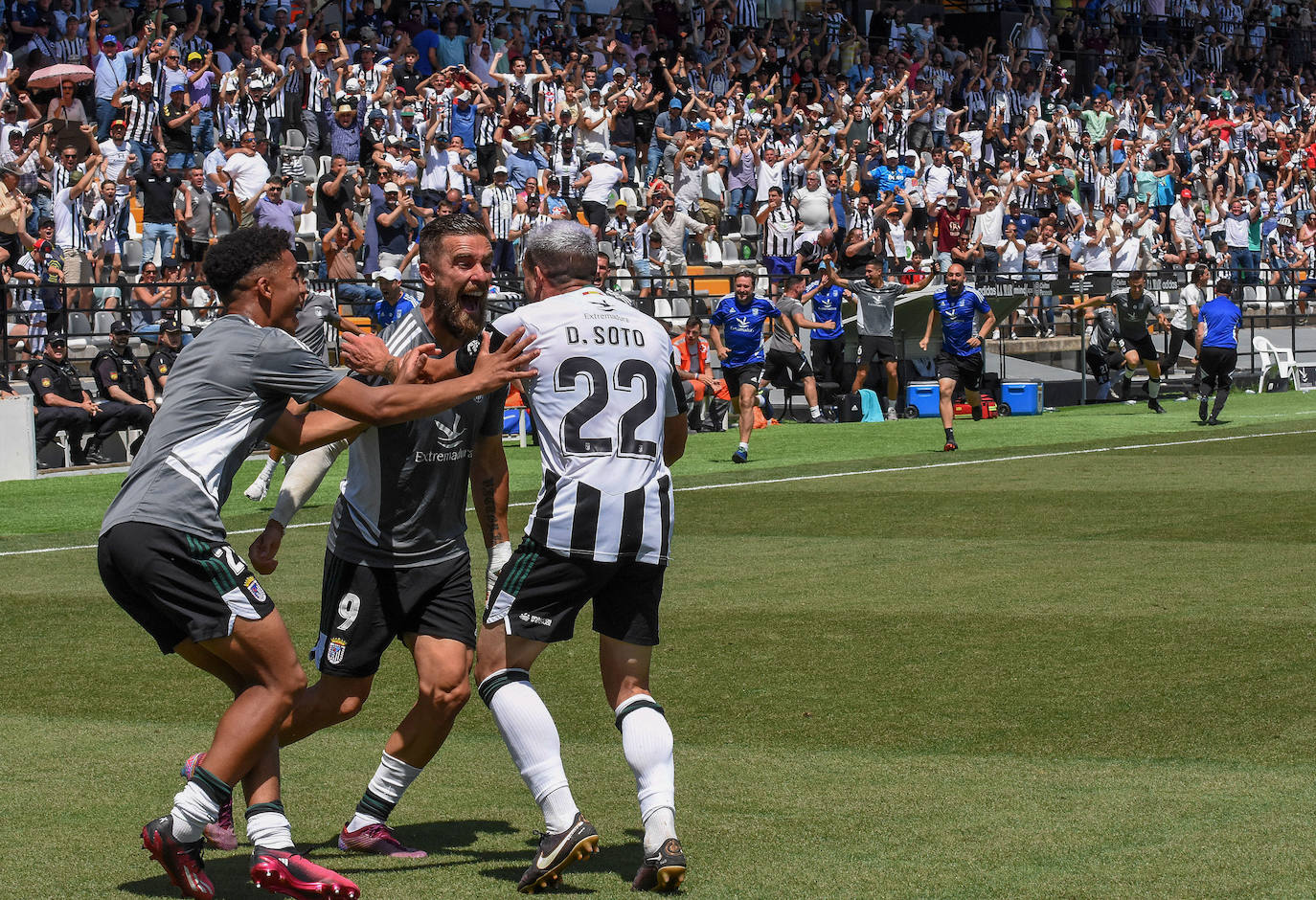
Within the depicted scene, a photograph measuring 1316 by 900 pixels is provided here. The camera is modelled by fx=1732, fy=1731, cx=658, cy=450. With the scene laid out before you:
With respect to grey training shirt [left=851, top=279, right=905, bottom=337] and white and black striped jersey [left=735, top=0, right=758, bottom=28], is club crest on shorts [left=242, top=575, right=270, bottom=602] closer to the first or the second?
grey training shirt [left=851, top=279, right=905, bottom=337]

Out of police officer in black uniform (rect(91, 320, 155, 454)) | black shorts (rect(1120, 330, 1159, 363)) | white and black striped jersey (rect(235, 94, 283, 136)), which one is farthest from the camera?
black shorts (rect(1120, 330, 1159, 363))

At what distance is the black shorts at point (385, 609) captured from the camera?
545cm

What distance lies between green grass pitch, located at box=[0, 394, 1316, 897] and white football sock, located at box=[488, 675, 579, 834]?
0.25m

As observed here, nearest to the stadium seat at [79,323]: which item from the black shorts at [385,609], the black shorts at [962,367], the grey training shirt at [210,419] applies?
the black shorts at [962,367]

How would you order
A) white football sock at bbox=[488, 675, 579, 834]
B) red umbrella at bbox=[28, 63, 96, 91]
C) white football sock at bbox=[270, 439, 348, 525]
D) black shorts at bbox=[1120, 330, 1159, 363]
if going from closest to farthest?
white football sock at bbox=[488, 675, 579, 834], white football sock at bbox=[270, 439, 348, 525], red umbrella at bbox=[28, 63, 96, 91], black shorts at bbox=[1120, 330, 1159, 363]

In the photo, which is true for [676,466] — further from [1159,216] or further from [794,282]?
[1159,216]

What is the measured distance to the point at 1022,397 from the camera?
26.4 meters

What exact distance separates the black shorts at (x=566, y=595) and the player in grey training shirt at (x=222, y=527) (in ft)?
1.79

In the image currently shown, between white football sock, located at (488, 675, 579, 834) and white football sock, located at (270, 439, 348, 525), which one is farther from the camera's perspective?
white football sock, located at (270, 439, 348, 525)

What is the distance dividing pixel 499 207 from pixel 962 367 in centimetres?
748

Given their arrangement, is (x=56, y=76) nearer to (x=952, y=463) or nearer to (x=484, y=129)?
(x=484, y=129)

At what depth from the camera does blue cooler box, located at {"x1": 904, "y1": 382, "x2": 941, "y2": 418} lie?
26.0 m

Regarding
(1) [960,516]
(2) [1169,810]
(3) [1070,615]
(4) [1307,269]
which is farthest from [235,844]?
(4) [1307,269]

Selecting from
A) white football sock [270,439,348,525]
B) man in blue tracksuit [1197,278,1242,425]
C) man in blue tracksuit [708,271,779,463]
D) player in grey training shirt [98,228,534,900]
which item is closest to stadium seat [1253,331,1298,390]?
man in blue tracksuit [1197,278,1242,425]
